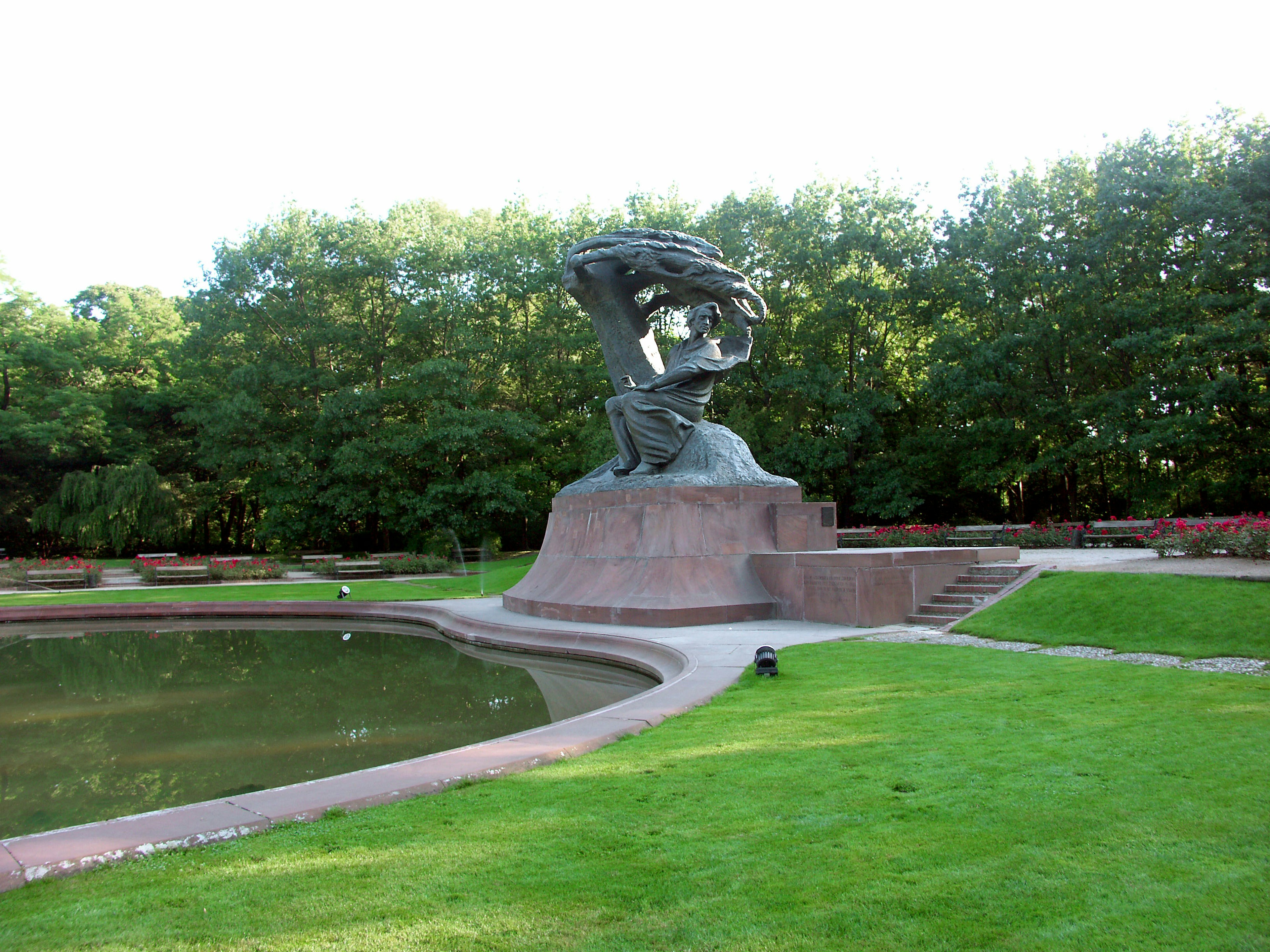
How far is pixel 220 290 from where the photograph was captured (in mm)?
33750

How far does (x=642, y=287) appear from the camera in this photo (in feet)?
54.4

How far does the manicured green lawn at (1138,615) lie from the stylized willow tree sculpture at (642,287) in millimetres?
6455

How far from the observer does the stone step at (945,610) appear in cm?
1141

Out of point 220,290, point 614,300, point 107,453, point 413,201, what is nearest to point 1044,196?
point 614,300

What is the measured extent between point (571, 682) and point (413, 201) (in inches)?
1311

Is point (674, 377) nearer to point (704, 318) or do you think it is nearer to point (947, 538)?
point (704, 318)

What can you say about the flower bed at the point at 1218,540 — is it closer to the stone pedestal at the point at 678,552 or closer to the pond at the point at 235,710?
the stone pedestal at the point at 678,552

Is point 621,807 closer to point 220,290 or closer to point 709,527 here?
point 709,527

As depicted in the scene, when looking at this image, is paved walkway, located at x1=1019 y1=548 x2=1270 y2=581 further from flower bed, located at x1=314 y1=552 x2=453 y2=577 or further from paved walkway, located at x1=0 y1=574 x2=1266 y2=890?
flower bed, located at x1=314 y1=552 x2=453 y2=577

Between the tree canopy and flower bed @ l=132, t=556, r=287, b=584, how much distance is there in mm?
5207

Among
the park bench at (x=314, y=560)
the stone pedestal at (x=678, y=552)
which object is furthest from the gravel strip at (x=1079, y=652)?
the park bench at (x=314, y=560)

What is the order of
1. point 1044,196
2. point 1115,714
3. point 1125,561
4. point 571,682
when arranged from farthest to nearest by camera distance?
point 1044,196 → point 1125,561 → point 571,682 → point 1115,714

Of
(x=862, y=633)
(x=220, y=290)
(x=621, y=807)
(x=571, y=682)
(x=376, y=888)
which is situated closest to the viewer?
(x=376, y=888)

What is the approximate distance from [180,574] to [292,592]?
701 cm
